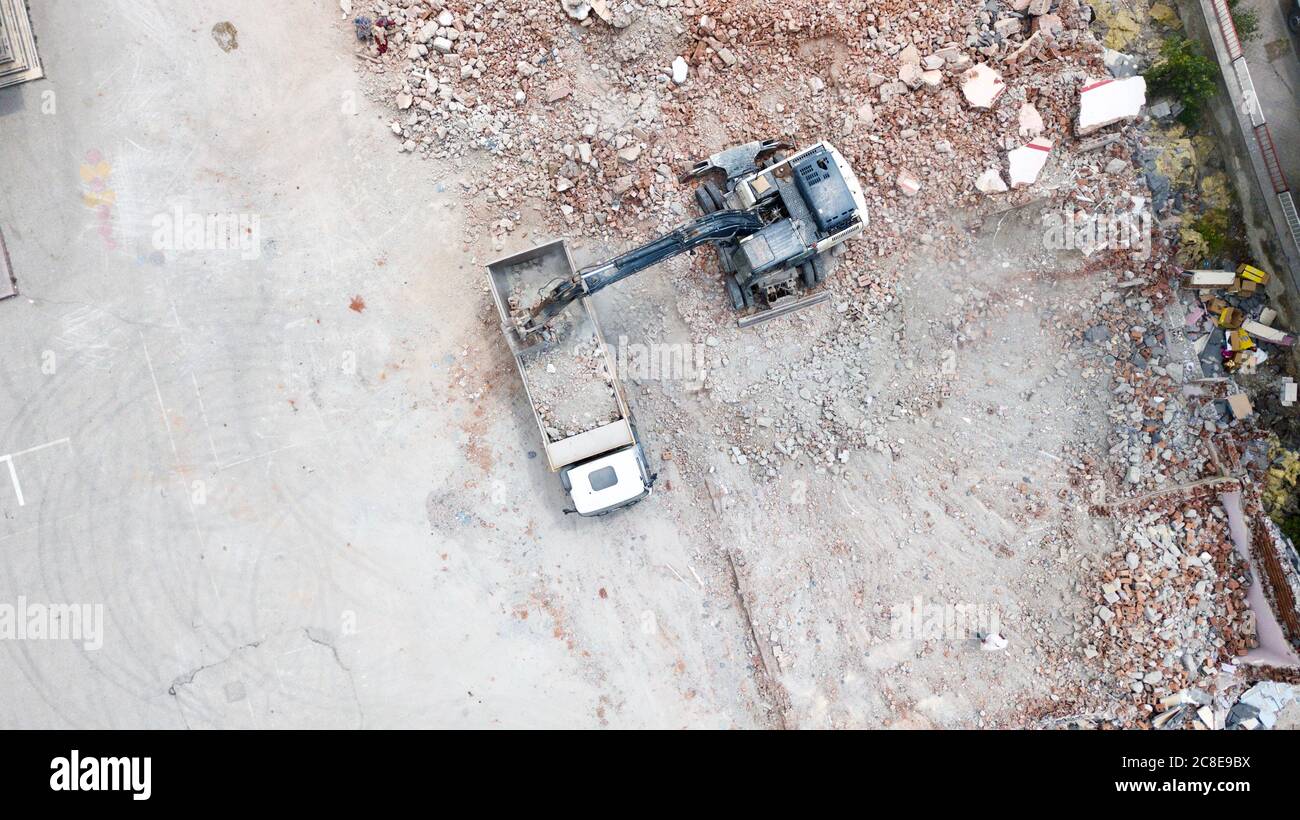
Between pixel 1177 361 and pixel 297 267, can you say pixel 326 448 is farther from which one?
pixel 1177 361

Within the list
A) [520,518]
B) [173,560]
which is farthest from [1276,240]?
[173,560]

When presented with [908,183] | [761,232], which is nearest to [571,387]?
[761,232]

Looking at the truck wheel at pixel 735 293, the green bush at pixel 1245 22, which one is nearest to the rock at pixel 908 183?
the truck wheel at pixel 735 293

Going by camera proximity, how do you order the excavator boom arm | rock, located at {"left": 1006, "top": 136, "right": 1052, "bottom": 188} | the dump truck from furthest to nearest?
rock, located at {"left": 1006, "top": 136, "right": 1052, "bottom": 188} → the dump truck → the excavator boom arm

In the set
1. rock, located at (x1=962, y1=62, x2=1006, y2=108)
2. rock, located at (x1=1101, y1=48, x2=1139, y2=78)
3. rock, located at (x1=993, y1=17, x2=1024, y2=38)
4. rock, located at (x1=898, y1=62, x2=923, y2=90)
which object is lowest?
rock, located at (x1=1101, y1=48, x2=1139, y2=78)

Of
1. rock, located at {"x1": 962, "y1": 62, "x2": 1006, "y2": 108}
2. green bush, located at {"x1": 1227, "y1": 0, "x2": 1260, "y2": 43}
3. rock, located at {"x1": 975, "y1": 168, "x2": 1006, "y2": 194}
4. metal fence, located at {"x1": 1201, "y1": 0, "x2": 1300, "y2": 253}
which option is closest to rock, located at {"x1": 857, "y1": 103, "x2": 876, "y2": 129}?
rock, located at {"x1": 962, "y1": 62, "x2": 1006, "y2": 108}

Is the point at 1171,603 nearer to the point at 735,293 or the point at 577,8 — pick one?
the point at 735,293

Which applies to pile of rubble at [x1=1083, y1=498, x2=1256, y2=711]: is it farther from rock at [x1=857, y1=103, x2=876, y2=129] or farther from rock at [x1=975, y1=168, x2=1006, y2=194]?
rock at [x1=857, y1=103, x2=876, y2=129]
